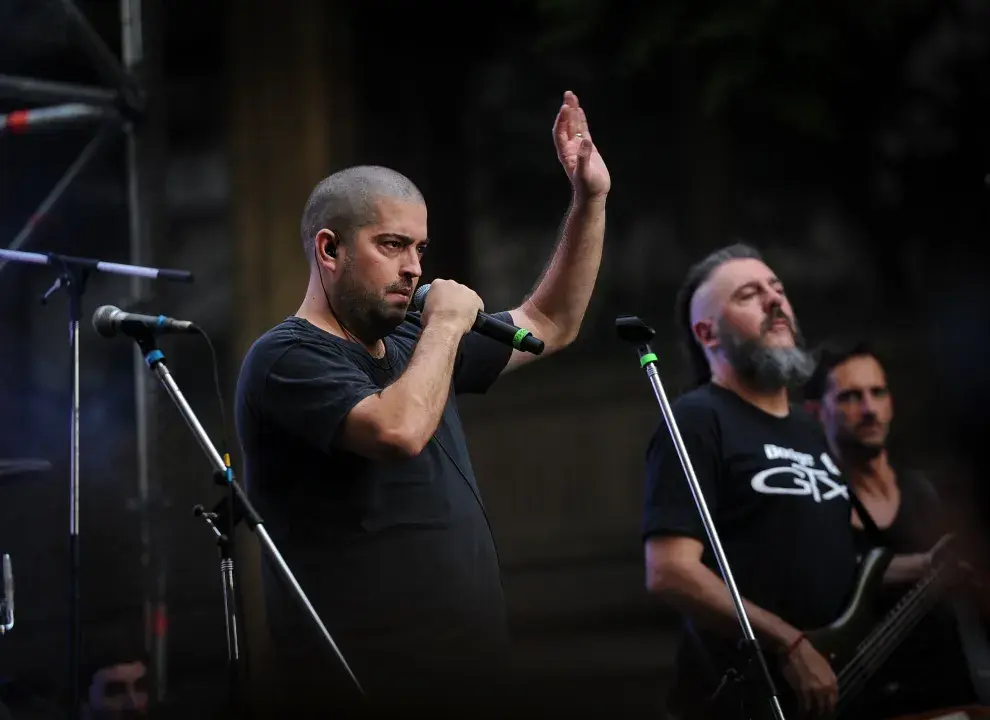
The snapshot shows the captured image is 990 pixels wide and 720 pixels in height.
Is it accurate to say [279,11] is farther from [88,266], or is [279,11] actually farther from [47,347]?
[88,266]

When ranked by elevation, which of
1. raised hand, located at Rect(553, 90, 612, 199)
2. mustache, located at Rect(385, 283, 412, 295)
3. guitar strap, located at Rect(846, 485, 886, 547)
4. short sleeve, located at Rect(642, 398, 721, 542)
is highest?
raised hand, located at Rect(553, 90, 612, 199)

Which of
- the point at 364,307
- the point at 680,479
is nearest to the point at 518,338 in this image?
the point at 364,307

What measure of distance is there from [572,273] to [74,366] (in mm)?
1162

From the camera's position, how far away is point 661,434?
11.3 feet

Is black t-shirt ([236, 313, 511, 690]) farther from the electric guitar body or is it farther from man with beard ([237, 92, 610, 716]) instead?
the electric guitar body

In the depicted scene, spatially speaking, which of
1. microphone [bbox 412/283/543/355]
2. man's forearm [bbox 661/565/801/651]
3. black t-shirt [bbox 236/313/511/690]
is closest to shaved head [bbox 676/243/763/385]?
man's forearm [bbox 661/565/801/651]

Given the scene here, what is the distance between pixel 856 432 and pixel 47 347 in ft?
9.46

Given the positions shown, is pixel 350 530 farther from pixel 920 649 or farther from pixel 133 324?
pixel 920 649

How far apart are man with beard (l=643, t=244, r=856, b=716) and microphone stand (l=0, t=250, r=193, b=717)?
4.39ft

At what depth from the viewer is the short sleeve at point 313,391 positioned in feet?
8.50

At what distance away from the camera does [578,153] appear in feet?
10.0

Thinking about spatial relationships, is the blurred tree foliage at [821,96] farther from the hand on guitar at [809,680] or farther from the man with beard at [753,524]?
the hand on guitar at [809,680]

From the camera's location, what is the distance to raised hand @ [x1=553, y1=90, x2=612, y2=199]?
10.1 ft

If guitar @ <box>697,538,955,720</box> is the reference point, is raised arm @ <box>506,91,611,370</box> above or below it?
above
